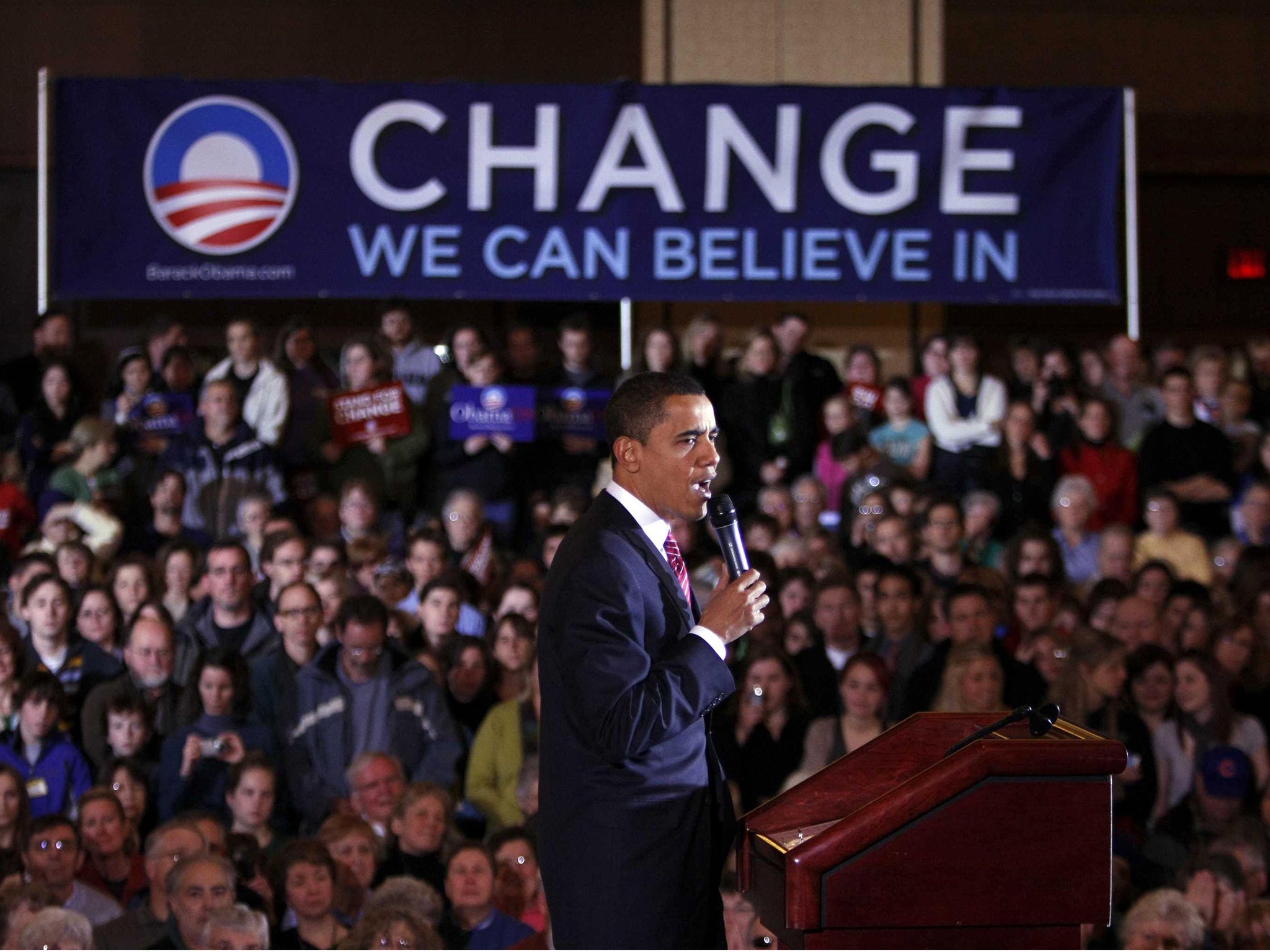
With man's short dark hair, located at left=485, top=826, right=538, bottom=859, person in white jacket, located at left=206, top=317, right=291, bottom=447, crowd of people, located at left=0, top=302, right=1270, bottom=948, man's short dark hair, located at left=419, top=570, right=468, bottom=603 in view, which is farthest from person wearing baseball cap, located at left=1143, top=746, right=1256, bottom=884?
person in white jacket, located at left=206, top=317, right=291, bottom=447

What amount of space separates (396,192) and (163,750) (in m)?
3.49

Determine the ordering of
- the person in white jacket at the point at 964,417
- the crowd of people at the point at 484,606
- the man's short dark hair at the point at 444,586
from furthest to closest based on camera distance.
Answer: the person in white jacket at the point at 964,417 < the man's short dark hair at the point at 444,586 < the crowd of people at the point at 484,606

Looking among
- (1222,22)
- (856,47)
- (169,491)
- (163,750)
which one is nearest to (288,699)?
(163,750)

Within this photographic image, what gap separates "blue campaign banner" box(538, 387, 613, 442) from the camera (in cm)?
758

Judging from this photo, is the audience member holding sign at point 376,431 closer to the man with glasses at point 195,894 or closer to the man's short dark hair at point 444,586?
the man's short dark hair at point 444,586

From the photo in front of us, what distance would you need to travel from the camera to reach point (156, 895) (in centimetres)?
461

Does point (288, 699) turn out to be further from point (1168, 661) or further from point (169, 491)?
point (1168, 661)

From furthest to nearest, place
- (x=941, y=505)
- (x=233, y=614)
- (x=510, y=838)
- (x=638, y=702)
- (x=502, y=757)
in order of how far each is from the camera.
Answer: (x=941, y=505)
(x=233, y=614)
(x=502, y=757)
(x=510, y=838)
(x=638, y=702)

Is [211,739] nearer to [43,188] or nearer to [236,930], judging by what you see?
[236,930]

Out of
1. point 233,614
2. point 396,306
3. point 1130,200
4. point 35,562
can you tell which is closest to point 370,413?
point 396,306

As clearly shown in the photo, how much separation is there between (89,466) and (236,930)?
12.1 feet

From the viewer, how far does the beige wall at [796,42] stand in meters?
8.95

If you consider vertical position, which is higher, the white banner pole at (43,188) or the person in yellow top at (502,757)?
the white banner pole at (43,188)

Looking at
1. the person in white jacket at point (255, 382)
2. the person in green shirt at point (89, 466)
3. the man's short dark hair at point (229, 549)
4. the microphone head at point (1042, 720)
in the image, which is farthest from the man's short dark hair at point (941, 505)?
the microphone head at point (1042, 720)
